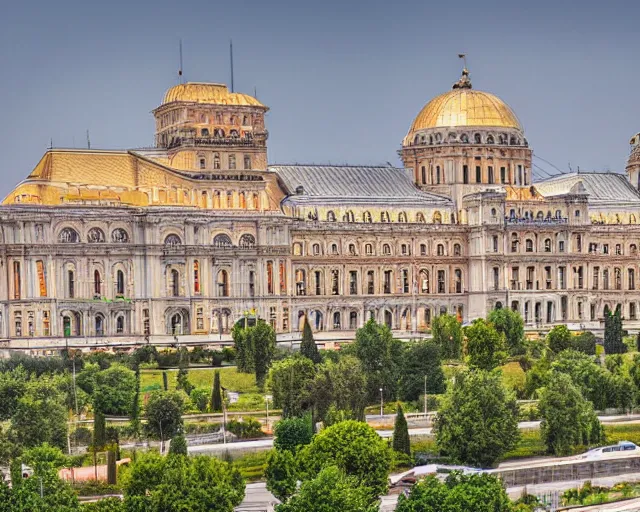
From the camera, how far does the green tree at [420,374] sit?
10700 centimetres

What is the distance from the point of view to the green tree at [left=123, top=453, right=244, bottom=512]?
70812 millimetres

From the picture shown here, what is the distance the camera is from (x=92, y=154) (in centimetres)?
13700

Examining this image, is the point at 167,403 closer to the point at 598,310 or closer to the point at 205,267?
the point at 205,267

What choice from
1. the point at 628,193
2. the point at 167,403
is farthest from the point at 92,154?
the point at 628,193

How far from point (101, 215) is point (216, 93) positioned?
16713 mm

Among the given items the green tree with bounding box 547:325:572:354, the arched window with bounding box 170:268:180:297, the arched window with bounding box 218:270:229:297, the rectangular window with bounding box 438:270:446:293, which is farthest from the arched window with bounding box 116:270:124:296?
the green tree with bounding box 547:325:572:354

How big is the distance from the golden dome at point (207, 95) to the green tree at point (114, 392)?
42.9 m

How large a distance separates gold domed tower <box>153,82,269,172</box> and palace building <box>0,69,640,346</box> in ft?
0.53

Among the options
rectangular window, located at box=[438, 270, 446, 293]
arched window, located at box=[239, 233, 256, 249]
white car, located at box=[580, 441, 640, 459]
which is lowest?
white car, located at box=[580, 441, 640, 459]

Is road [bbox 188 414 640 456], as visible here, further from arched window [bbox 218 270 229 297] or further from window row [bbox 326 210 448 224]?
window row [bbox 326 210 448 224]

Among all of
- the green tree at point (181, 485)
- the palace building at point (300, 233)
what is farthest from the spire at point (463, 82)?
the green tree at point (181, 485)

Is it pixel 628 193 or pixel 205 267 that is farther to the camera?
pixel 628 193

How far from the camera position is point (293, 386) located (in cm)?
9725

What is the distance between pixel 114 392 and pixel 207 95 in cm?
4701
